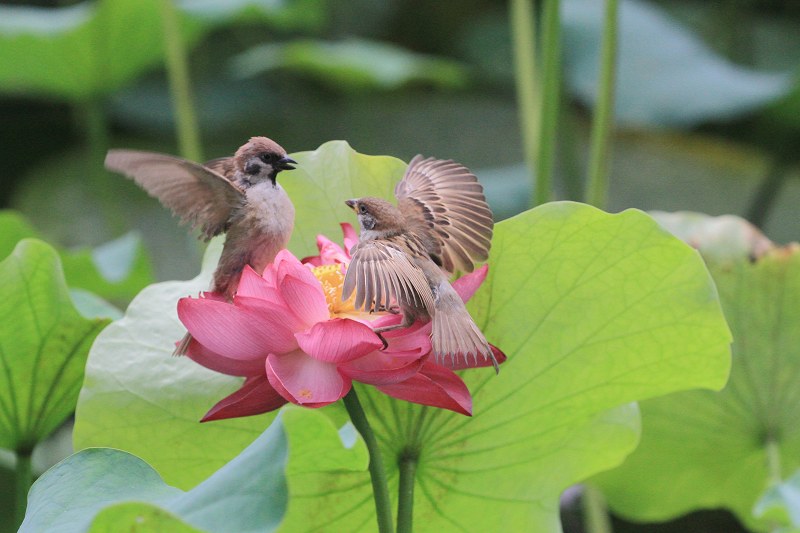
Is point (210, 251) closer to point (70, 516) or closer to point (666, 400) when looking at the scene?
point (70, 516)

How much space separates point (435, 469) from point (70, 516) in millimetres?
157

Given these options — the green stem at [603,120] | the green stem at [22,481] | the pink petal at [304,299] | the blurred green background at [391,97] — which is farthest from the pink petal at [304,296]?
the blurred green background at [391,97]

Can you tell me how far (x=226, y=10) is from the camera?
1.46 metres

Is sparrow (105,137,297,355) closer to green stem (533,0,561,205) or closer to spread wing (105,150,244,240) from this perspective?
spread wing (105,150,244,240)

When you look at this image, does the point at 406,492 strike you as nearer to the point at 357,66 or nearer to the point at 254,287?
the point at 254,287

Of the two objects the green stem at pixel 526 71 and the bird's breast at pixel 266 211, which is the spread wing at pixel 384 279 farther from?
the green stem at pixel 526 71

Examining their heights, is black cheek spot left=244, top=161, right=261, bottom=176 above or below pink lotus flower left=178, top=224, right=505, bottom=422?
above

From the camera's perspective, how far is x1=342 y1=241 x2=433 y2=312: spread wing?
0.32 m

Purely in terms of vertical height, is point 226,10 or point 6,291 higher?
point 6,291

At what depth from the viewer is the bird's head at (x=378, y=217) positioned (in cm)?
36

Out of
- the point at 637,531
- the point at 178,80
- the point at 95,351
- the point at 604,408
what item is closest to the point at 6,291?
the point at 95,351

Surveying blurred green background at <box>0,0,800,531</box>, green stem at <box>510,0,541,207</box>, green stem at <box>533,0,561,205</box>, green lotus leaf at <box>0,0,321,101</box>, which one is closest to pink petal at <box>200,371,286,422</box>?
green stem at <box>533,0,561,205</box>

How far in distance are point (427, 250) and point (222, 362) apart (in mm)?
90

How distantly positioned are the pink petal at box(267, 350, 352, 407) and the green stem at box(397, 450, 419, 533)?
6cm
